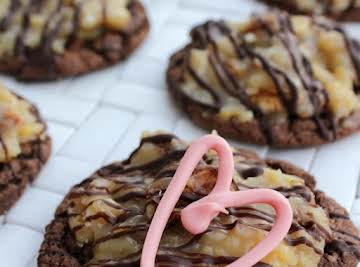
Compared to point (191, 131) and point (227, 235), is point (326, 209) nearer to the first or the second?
point (227, 235)

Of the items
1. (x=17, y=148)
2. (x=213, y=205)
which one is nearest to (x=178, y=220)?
(x=213, y=205)

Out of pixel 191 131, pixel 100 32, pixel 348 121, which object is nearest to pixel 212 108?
pixel 191 131

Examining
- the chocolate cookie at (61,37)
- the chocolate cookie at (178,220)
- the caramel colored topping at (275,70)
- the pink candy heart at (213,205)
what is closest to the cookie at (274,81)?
the caramel colored topping at (275,70)

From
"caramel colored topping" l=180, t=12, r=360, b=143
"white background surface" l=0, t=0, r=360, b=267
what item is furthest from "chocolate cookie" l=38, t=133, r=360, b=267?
"caramel colored topping" l=180, t=12, r=360, b=143

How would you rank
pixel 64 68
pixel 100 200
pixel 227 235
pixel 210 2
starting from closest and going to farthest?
pixel 227 235 → pixel 100 200 → pixel 64 68 → pixel 210 2

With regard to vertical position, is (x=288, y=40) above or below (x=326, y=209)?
above

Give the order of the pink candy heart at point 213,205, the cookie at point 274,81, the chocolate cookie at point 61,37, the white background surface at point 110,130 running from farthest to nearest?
the chocolate cookie at point 61,37
the cookie at point 274,81
the white background surface at point 110,130
the pink candy heart at point 213,205

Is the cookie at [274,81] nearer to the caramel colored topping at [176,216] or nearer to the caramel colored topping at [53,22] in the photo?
the caramel colored topping at [176,216]
